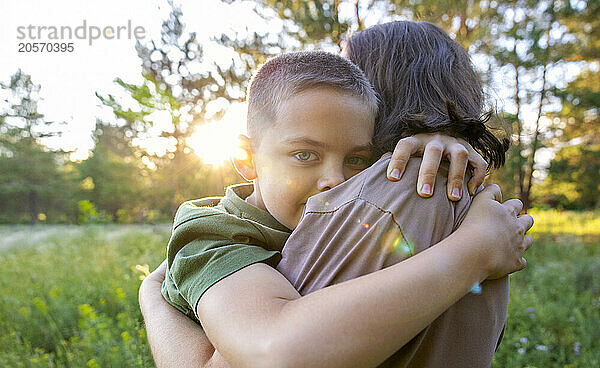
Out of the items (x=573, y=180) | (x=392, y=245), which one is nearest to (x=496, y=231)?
(x=392, y=245)

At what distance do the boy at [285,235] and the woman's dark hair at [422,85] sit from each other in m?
0.10

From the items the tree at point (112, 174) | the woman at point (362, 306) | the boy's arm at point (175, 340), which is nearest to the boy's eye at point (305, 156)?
the woman at point (362, 306)

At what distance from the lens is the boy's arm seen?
1.11m

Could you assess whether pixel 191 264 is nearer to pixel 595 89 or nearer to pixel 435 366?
pixel 435 366

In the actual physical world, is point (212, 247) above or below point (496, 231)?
below

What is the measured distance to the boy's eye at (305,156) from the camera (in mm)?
1286

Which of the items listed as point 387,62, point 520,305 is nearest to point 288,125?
point 387,62

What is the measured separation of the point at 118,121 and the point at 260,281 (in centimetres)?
2080

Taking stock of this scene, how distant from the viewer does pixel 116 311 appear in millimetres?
4340

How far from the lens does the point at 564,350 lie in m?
3.78

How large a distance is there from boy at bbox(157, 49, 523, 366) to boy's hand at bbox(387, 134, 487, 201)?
87 mm

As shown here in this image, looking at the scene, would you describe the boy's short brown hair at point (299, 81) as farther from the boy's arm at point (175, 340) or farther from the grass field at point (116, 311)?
the grass field at point (116, 311)

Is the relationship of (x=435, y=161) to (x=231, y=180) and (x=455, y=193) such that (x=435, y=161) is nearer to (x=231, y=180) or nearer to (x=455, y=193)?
(x=455, y=193)

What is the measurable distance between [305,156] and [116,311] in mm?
3728
